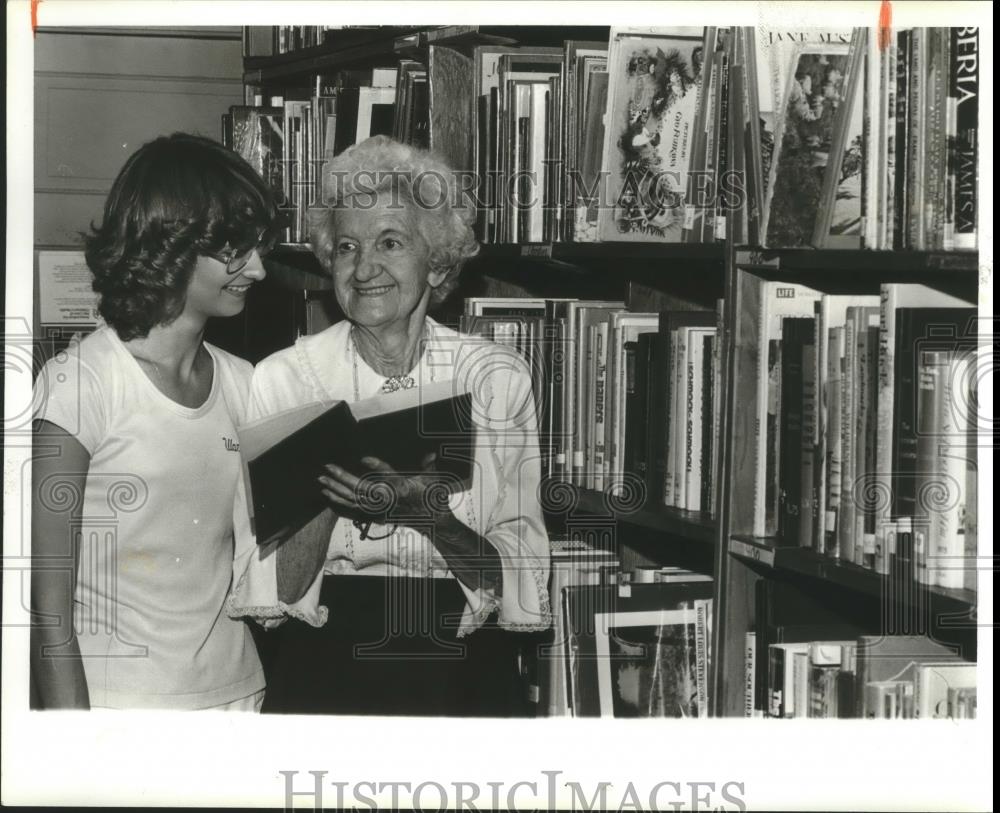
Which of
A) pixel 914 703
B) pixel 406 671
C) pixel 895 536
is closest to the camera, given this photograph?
pixel 895 536

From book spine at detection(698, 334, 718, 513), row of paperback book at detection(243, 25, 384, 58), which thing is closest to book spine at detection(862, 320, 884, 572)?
book spine at detection(698, 334, 718, 513)

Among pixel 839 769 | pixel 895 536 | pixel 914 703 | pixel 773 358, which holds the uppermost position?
pixel 773 358

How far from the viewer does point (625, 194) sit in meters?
1.58

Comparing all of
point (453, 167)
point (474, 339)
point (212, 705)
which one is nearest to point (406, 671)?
point (212, 705)

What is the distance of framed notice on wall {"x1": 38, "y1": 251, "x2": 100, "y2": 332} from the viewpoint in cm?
166

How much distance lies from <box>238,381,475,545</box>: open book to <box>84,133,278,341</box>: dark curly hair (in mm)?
292

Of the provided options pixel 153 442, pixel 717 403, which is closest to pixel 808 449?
pixel 717 403

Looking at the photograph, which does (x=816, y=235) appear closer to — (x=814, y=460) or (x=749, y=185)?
(x=749, y=185)

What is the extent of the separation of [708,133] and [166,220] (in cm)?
85

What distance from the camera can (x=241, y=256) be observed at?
65.1 inches

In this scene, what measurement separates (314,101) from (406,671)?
36.2 inches

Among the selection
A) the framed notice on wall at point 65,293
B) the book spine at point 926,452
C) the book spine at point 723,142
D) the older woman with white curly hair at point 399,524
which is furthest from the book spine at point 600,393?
the framed notice on wall at point 65,293

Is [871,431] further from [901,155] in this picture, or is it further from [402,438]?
[402,438]

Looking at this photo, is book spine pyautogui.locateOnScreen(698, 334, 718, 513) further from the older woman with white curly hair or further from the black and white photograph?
the older woman with white curly hair
